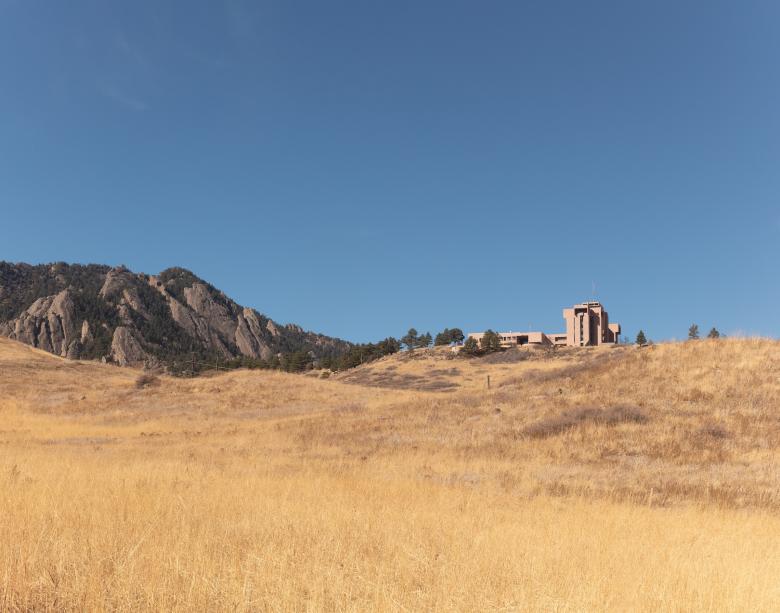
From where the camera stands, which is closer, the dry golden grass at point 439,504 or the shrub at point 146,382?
the dry golden grass at point 439,504

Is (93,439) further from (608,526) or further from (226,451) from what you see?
(608,526)

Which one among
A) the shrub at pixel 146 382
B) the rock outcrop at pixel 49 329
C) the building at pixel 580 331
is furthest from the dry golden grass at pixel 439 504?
the rock outcrop at pixel 49 329

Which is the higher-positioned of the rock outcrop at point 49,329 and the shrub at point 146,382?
the rock outcrop at point 49,329

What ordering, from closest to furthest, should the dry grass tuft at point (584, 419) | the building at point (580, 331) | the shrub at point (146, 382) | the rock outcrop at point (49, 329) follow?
the dry grass tuft at point (584, 419)
the shrub at point (146, 382)
the building at point (580, 331)
the rock outcrop at point (49, 329)

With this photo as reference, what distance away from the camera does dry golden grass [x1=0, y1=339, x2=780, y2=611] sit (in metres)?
5.39

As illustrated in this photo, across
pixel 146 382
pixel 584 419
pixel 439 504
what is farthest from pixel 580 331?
pixel 439 504

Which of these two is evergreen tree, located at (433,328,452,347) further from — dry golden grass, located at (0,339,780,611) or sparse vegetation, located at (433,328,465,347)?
dry golden grass, located at (0,339,780,611)

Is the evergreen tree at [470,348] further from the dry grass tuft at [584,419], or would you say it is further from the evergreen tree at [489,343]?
the dry grass tuft at [584,419]

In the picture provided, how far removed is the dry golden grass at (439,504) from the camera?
539 cm

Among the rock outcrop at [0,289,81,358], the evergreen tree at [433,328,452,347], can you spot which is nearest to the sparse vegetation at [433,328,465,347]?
the evergreen tree at [433,328,452,347]

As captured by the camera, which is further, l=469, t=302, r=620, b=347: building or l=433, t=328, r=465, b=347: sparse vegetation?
l=469, t=302, r=620, b=347: building

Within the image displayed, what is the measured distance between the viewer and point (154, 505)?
9016 mm

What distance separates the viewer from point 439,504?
1092cm

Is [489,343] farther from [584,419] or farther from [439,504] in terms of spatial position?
[439,504]
